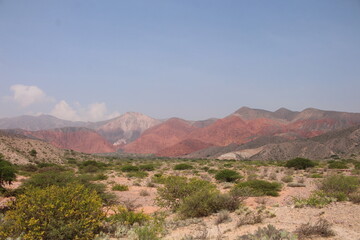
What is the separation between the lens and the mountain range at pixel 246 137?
6669 cm

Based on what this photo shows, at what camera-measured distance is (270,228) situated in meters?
5.86

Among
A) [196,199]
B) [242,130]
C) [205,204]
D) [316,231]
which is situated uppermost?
[316,231]

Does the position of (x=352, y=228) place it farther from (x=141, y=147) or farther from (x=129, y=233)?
(x=141, y=147)

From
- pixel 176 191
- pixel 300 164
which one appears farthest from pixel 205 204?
pixel 300 164

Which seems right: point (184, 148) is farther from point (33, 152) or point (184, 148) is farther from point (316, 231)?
point (316, 231)

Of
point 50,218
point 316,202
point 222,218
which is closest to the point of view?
point 50,218

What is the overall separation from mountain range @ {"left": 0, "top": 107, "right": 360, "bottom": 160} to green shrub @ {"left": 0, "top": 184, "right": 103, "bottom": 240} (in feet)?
210

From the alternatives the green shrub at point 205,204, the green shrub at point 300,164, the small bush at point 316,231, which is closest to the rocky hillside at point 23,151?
the green shrub at point 205,204

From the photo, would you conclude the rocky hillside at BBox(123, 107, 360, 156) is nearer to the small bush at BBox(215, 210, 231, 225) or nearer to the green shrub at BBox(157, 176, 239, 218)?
the green shrub at BBox(157, 176, 239, 218)

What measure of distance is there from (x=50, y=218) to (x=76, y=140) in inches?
6435

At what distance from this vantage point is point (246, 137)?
12000 cm

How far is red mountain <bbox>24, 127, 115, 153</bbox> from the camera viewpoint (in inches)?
5876

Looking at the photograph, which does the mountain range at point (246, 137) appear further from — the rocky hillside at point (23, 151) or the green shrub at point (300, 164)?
the rocky hillside at point (23, 151)

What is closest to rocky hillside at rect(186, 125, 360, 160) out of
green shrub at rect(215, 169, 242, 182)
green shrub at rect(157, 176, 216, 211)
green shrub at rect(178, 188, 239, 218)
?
green shrub at rect(215, 169, 242, 182)
